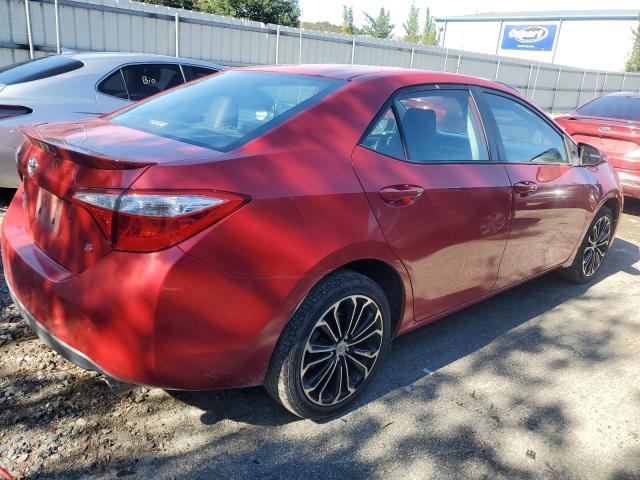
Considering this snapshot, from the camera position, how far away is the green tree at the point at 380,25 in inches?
1933

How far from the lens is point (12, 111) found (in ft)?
15.1

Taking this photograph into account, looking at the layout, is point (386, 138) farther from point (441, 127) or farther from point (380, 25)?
point (380, 25)

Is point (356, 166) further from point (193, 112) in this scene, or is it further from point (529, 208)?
point (529, 208)

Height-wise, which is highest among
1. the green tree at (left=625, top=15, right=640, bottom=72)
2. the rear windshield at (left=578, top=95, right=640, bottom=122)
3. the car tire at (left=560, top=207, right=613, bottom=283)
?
the green tree at (left=625, top=15, right=640, bottom=72)

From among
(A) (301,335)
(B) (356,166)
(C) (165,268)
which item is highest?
(B) (356,166)

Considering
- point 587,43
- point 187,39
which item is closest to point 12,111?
point 187,39

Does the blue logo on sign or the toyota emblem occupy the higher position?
the blue logo on sign

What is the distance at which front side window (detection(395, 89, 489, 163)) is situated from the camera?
2883 mm

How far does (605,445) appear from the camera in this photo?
8.75 feet

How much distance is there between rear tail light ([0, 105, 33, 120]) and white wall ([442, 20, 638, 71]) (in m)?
51.2

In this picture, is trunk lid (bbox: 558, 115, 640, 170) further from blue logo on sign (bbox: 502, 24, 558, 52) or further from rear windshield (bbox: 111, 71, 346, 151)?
blue logo on sign (bbox: 502, 24, 558, 52)

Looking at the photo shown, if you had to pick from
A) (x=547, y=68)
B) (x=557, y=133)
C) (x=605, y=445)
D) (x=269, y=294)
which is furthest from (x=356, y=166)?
(x=547, y=68)

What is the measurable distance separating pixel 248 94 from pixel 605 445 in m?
2.54

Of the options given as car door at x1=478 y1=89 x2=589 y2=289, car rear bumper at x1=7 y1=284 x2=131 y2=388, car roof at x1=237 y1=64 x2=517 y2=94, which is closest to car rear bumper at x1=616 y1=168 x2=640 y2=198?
car door at x1=478 y1=89 x2=589 y2=289
